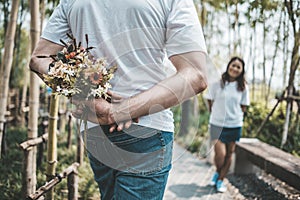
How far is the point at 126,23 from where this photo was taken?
50.3 inches

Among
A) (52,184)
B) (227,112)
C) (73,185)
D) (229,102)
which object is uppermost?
(229,102)

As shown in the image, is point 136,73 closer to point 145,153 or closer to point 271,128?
point 145,153

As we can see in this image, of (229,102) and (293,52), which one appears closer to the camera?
(229,102)

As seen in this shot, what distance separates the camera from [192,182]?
201 inches

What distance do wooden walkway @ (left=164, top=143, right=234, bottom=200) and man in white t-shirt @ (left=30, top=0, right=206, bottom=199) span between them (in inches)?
91.8

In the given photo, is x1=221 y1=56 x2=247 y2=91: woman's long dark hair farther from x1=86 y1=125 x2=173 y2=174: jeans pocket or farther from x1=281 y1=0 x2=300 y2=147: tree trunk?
x1=86 y1=125 x2=173 y2=174: jeans pocket

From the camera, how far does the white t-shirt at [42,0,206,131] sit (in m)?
1.21

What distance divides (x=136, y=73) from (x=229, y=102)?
150 inches

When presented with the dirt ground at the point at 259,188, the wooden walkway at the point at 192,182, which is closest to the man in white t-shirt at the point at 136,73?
the wooden walkway at the point at 192,182

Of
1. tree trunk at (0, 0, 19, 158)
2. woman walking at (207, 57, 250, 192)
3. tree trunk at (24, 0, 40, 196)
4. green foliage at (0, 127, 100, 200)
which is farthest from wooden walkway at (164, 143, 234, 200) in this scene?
tree trunk at (0, 0, 19, 158)

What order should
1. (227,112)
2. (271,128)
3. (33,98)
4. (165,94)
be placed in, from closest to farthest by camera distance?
(165,94) → (33,98) → (227,112) → (271,128)

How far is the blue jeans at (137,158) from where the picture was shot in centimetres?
129

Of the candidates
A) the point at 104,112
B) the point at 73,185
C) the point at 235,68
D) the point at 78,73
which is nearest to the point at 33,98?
the point at 73,185

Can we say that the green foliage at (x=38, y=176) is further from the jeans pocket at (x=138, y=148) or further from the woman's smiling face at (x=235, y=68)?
the jeans pocket at (x=138, y=148)
